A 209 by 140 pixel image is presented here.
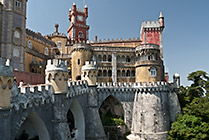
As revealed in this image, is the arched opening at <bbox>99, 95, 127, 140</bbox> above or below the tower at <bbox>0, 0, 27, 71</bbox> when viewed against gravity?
below

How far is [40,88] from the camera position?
17125 millimetres

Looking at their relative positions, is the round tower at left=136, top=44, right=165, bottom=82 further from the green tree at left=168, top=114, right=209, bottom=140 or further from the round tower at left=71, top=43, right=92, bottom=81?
the round tower at left=71, top=43, right=92, bottom=81

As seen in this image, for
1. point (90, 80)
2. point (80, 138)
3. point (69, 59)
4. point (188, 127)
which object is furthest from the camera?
point (69, 59)

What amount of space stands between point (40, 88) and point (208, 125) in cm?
3190

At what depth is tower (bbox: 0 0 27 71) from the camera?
37.0 meters

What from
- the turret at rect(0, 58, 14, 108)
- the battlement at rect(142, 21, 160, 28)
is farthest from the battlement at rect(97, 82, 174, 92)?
the turret at rect(0, 58, 14, 108)

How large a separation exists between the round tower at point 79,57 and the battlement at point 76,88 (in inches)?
572

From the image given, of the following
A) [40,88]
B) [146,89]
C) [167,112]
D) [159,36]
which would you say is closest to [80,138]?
[40,88]

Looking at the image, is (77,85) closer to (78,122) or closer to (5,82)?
(78,122)

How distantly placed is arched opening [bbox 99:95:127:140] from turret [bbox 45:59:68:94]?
1955 centimetres

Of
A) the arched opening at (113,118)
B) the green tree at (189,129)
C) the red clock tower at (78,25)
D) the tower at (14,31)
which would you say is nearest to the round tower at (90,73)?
the arched opening at (113,118)

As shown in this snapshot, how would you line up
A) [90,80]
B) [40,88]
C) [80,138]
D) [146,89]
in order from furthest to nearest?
[146,89], [90,80], [80,138], [40,88]

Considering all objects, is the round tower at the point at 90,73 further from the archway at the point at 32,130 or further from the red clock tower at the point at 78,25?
the red clock tower at the point at 78,25

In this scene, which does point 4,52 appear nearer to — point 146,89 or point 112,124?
point 112,124
